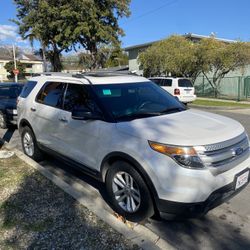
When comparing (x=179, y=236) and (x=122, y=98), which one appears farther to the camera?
(x=122, y=98)

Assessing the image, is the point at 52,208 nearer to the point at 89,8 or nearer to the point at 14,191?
the point at 14,191

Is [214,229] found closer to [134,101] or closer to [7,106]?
[134,101]

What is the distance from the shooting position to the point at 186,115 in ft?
14.0

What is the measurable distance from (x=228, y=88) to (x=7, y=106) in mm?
20537

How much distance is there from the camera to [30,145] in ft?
20.6

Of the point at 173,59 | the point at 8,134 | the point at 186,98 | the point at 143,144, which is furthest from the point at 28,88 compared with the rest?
the point at 173,59

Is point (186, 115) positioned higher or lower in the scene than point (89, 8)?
lower

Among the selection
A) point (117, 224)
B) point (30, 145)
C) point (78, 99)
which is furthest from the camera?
point (30, 145)

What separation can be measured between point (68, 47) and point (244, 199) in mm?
27486

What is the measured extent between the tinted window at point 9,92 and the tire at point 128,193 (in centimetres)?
786

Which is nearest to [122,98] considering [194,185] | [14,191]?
[194,185]

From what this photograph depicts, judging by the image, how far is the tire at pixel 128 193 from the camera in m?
3.55

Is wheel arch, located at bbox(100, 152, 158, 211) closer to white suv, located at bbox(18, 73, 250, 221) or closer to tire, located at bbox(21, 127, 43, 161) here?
white suv, located at bbox(18, 73, 250, 221)

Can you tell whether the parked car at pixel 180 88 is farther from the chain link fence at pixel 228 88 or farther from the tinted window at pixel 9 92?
the tinted window at pixel 9 92
